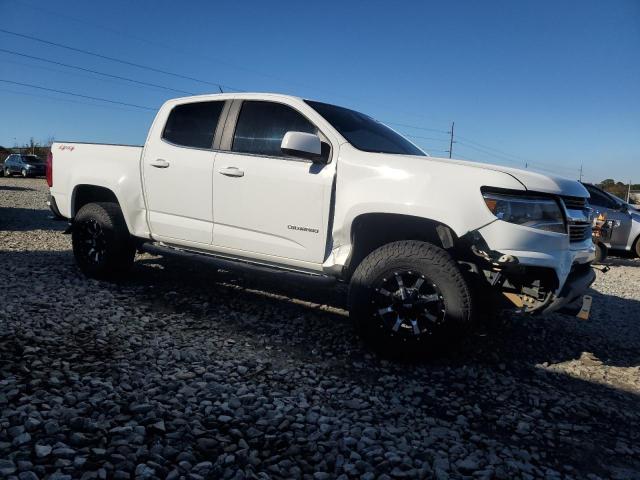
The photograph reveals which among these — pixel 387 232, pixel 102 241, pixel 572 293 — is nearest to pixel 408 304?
pixel 387 232

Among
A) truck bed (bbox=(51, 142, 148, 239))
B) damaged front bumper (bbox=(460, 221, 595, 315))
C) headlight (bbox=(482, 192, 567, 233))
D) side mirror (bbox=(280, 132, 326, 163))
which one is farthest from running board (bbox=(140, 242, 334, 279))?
headlight (bbox=(482, 192, 567, 233))

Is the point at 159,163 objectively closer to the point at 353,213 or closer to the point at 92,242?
the point at 92,242

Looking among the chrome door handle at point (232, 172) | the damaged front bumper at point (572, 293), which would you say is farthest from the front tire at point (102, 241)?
the damaged front bumper at point (572, 293)

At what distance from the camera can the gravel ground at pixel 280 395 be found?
2320 mm

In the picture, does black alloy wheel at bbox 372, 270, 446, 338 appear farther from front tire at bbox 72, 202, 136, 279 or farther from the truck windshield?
front tire at bbox 72, 202, 136, 279

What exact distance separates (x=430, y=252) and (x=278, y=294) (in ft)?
7.82

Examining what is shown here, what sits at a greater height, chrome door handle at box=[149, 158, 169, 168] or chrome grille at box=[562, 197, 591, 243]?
chrome door handle at box=[149, 158, 169, 168]

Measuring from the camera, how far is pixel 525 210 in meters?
3.28

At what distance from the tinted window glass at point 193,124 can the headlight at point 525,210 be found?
106 inches

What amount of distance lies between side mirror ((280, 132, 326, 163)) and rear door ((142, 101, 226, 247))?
106 centimetres

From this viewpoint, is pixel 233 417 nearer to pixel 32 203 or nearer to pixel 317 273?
pixel 317 273

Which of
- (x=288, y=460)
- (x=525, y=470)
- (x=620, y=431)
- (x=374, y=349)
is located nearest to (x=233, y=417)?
(x=288, y=460)

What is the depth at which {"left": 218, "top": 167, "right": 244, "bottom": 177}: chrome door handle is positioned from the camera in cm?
422

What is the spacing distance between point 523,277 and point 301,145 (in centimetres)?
187
